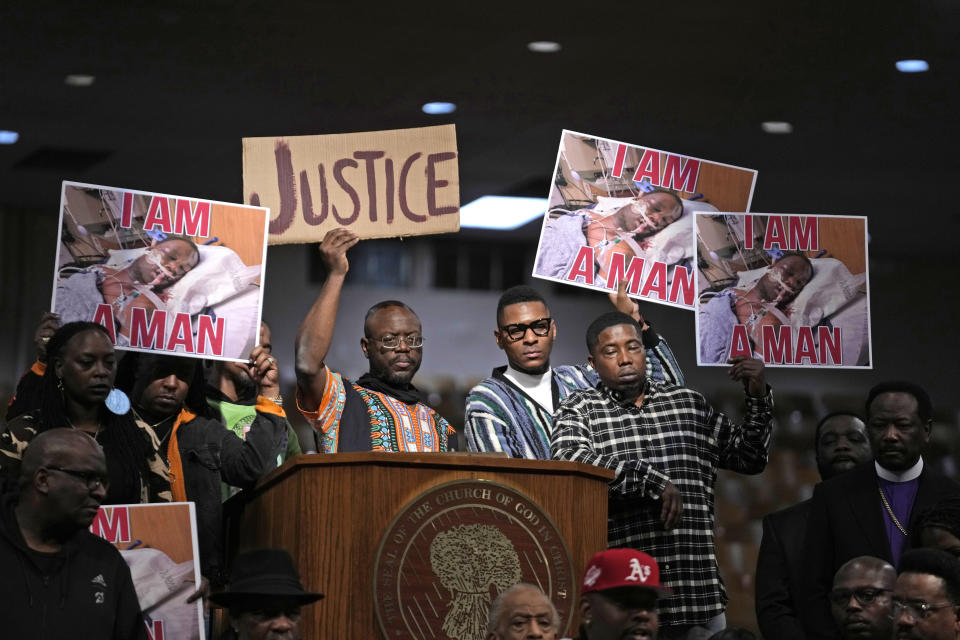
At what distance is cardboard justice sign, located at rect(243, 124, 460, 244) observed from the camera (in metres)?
4.37

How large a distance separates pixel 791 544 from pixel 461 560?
5.26 ft

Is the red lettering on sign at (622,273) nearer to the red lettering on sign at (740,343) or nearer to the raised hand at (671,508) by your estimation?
the red lettering on sign at (740,343)

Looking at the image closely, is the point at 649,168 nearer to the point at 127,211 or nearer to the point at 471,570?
the point at 127,211

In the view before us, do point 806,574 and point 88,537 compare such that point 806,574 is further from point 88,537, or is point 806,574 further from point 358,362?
point 358,362

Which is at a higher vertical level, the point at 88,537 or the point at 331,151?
the point at 331,151

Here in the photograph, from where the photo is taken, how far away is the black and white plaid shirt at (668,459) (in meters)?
3.87

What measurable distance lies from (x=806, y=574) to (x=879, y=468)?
36cm

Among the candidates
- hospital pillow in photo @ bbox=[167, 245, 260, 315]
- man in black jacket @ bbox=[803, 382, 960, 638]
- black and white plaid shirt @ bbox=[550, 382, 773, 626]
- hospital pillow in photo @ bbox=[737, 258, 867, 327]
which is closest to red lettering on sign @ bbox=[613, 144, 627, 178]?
hospital pillow in photo @ bbox=[737, 258, 867, 327]

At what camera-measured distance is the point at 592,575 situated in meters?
3.24

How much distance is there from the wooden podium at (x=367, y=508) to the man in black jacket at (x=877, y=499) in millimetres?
1006

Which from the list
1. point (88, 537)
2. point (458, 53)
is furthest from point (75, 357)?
point (458, 53)

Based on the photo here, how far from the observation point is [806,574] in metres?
4.13

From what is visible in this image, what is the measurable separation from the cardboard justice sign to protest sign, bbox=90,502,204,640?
1016 mm

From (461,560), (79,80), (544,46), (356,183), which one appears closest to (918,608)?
(461,560)
